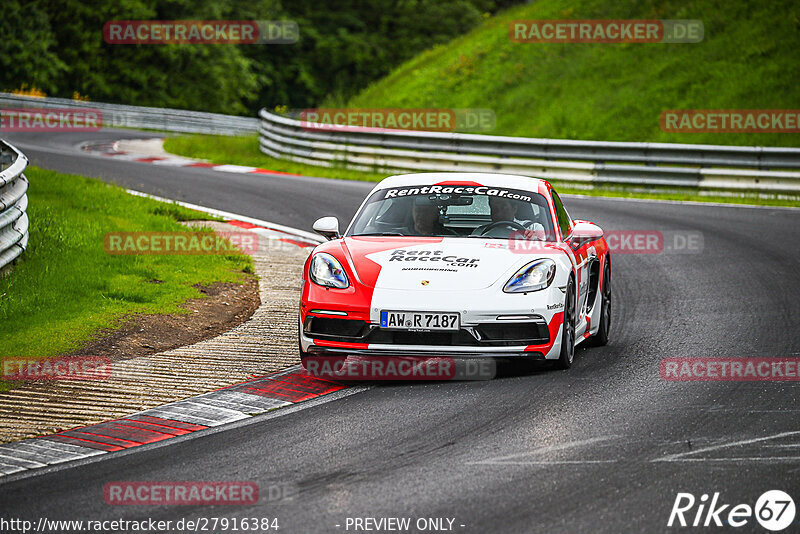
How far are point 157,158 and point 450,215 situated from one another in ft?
61.4

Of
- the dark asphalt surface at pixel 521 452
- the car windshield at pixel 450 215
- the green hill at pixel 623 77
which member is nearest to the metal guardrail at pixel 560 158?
the green hill at pixel 623 77

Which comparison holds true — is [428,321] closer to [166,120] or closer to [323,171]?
[323,171]

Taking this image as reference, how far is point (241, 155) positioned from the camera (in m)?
28.2

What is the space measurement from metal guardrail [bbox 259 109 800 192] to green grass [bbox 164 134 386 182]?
1.54 ft

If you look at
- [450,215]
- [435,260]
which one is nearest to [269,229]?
[450,215]

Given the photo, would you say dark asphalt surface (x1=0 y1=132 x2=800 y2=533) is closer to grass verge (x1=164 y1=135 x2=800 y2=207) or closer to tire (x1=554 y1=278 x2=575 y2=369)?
tire (x1=554 y1=278 x2=575 y2=369)

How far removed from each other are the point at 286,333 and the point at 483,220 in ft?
6.46

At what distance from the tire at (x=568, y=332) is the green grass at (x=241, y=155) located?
14.6 metres

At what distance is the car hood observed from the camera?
310 inches

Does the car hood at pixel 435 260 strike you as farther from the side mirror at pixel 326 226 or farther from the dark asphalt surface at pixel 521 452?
the dark asphalt surface at pixel 521 452

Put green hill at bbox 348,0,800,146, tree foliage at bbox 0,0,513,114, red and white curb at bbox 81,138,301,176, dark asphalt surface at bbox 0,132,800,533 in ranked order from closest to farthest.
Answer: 1. dark asphalt surface at bbox 0,132,800,533
2. red and white curb at bbox 81,138,301,176
3. green hill at bbox 348,0,800,146
4. tree foliage at bbox 0,0,513,114

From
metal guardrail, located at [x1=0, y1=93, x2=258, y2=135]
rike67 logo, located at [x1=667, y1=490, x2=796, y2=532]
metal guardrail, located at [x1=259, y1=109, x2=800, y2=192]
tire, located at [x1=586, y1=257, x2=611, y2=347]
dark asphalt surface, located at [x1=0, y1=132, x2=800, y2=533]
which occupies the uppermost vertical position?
metal guardrail, located at [x1=0, y1=93, x2=258, y2=135]

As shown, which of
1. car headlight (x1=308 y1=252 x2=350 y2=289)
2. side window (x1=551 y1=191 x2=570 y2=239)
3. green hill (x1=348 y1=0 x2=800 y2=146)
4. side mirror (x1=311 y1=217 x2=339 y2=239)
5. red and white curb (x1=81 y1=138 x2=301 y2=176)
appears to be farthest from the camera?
green hill (x1=348 y1=0 x2=800 y2=146)

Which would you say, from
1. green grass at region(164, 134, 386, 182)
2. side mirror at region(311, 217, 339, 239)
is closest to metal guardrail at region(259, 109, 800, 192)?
green grass at region(164, 134, 386, 182)
